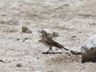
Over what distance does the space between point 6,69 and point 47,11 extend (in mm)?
8601

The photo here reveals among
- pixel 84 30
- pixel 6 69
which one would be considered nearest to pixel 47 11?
pixel 84 30

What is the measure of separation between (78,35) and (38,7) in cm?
481

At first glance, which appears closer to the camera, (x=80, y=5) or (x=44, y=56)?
(x=44, y=56)

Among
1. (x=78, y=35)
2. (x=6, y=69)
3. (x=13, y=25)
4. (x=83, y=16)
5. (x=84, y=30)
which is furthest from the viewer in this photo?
(x=83, y=16)

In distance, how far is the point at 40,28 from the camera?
13.9 m

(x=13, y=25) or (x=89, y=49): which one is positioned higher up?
(x=89, y=49)

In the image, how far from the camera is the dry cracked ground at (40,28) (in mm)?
8398

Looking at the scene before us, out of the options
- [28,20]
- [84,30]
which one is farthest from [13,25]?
[84,30]

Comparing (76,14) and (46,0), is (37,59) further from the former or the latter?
(46,0)

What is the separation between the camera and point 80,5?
17.5 m

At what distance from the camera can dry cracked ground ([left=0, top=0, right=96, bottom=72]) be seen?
8398mm

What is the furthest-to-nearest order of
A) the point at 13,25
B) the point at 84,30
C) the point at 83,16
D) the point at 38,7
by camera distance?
1. the point at 38,7
2. the point at 83,16
3. the point at 13,25
4. the point at 84,30

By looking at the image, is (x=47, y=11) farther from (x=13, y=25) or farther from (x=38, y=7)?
(x=13, y=25)

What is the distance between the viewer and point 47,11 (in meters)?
16.6
